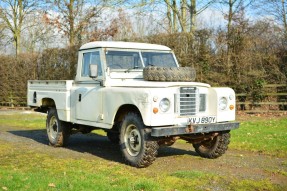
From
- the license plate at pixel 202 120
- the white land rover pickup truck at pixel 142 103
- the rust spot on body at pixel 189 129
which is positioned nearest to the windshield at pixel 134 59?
the white land rover pickup truck at pixel 142 103

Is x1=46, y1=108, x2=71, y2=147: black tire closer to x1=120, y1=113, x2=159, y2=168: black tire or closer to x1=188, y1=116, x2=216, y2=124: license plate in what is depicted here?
x1=120, y1=113, x2=159, y2=168: black tire

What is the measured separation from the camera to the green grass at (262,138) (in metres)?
9.03

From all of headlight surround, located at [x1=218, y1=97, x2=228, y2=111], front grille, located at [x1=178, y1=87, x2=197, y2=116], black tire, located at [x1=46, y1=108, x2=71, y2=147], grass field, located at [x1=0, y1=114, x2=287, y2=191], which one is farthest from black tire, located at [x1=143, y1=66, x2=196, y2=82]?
black tire, located at [x1=46, y1=108, x2=71, y2=147]

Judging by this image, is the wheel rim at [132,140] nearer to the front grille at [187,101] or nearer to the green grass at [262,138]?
the front grille at [187,101]

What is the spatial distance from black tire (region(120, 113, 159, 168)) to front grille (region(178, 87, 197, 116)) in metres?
0.74

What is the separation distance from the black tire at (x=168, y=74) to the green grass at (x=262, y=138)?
99.7 inches

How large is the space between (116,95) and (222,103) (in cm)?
202

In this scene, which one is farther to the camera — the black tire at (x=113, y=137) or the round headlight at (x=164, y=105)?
the black tire at (x=113, y=137)

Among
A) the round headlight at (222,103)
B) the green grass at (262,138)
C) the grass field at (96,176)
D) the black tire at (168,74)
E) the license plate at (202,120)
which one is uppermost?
the black tire at (168,74)

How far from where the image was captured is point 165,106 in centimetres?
696

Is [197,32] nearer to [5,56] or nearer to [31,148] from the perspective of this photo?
[31,148]

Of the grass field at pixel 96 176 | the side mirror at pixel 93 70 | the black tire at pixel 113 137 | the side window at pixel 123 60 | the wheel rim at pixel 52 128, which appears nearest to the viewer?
the grass field at pixel 96 176

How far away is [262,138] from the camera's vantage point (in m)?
10.3

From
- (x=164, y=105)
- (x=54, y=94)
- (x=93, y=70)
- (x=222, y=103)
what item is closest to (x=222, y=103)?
(x=222, y=103)
